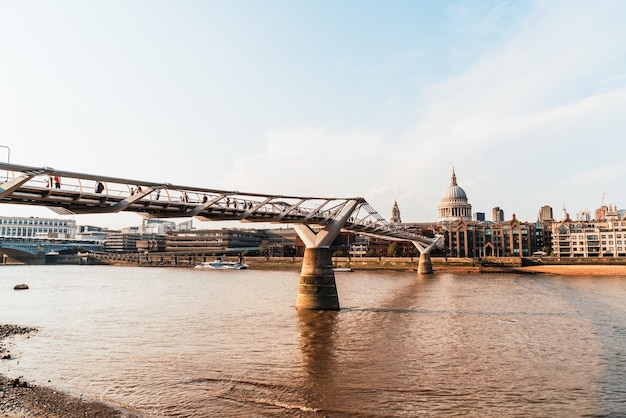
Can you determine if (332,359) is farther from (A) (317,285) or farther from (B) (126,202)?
(A) (317,285)

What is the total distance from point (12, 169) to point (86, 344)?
10.8m

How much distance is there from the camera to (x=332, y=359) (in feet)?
70.4

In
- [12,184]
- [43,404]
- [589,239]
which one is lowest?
[43,404]

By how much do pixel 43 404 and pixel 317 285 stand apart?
24.6 meters

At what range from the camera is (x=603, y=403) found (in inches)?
613

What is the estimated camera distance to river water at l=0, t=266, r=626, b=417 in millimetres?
15531

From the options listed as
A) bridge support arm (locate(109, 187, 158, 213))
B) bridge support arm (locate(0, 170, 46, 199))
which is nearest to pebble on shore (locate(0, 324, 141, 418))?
bridge support arm (locate(0, 170, 46, 199))

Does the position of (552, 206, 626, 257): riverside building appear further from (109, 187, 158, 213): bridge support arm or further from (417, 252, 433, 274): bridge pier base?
(109, 187, 158, 213): bridge support arm

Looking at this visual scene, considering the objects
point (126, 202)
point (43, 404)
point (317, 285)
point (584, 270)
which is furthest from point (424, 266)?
point (43, 404)

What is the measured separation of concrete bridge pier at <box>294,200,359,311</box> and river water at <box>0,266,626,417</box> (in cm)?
179

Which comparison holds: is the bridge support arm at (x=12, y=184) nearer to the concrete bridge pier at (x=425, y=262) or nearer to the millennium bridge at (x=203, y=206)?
the millennium bridge at (x=203, y=206)

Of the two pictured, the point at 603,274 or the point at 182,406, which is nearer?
the point at 182,406

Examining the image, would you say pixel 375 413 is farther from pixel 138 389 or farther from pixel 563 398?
pixel 138 389

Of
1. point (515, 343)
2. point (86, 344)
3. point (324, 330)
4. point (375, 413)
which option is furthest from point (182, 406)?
point (515, 343)
